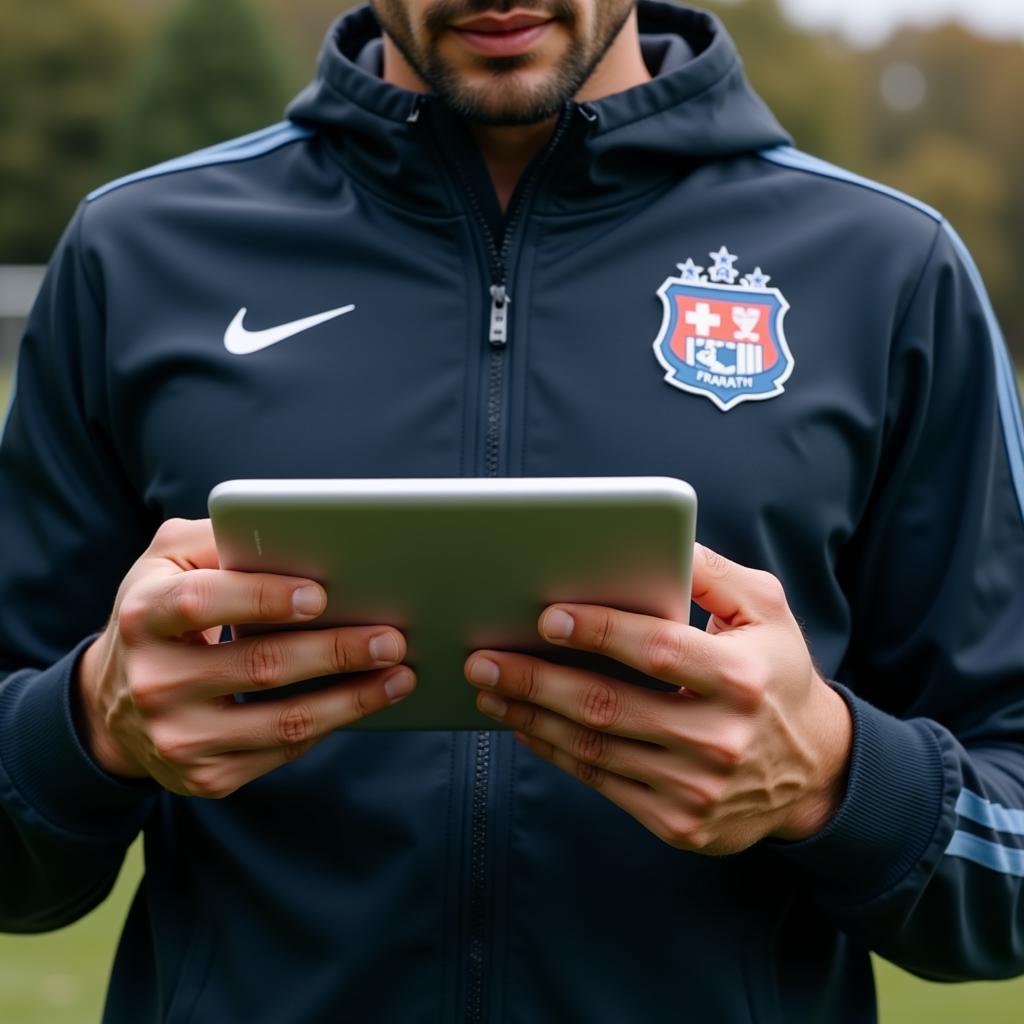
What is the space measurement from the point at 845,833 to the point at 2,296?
32.0 m

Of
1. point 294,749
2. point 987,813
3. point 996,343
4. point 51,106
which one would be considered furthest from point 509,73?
point 51,106

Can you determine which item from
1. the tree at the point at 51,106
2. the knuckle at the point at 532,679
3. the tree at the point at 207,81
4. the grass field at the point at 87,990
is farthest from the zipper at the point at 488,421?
the tree at the point at 51,106

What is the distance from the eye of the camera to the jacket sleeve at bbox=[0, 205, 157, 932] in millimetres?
2051

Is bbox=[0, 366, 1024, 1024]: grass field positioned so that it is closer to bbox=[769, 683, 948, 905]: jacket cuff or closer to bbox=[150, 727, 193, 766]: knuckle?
bbox=[769, 683, 948, 905]: jacket cuff

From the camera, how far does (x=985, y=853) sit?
75.0 inches

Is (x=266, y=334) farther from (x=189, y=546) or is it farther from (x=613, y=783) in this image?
(x=613, y=783)

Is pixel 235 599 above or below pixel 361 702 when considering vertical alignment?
above

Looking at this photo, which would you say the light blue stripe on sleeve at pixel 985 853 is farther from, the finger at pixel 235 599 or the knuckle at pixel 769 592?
the finger at pixel 235 599

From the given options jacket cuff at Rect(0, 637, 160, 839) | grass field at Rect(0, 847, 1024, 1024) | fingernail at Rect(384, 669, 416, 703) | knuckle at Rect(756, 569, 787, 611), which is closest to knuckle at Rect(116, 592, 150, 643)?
fingernail at Rect(384, 669, 416, 703)

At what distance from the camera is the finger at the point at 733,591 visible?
1587 millimetres

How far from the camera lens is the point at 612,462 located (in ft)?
6.37

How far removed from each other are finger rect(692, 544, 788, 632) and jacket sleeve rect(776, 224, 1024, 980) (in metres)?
0.33

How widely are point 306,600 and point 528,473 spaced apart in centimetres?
50

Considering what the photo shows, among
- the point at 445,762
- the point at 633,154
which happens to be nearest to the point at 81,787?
the point at 445,762
